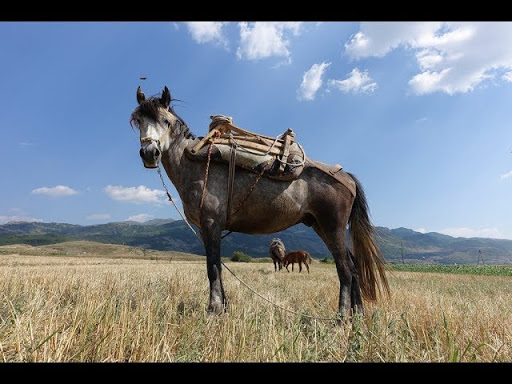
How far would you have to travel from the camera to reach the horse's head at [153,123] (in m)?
4.53

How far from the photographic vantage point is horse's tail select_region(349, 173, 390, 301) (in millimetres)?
5543

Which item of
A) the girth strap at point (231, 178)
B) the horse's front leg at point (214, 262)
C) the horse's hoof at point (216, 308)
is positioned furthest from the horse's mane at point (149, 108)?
the horse's hoof at point (216, 308)

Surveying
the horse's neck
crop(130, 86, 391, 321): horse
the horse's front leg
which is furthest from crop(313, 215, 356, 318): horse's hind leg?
the horse's neck

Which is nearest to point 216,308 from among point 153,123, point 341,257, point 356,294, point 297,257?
point 341,257

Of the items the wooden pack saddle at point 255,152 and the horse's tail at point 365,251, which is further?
the horse's tail at point 365,251

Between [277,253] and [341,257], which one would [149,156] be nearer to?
[341,257]

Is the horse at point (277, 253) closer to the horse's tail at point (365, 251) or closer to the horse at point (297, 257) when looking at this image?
the horse at point (297, 257)

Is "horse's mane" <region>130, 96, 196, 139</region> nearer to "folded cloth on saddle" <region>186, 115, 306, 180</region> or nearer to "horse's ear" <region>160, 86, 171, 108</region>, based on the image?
"horse's ear" <region>160, 86, 171, 108</region>

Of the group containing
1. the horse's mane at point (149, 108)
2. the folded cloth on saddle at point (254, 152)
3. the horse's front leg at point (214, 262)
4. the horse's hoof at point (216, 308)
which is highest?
the horse's mane at point (149, 108)

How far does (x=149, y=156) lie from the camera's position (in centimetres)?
450
